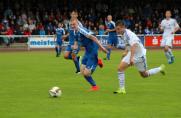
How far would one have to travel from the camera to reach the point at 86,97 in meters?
14.0

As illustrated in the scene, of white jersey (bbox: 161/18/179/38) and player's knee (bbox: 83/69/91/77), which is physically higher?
white jersey (bbox: 161/18/179/38)

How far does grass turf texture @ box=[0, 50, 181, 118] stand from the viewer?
11.4 m

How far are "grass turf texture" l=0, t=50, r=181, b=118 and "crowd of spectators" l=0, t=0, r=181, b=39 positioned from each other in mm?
21561

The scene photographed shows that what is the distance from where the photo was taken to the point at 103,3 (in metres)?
48.8

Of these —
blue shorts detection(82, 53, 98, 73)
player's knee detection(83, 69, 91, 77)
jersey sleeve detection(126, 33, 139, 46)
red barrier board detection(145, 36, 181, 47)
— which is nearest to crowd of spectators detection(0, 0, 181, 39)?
red barrier board detection(145, 36, 181, 47)

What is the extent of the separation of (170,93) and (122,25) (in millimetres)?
2171

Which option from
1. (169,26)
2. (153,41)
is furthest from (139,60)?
(153,41)

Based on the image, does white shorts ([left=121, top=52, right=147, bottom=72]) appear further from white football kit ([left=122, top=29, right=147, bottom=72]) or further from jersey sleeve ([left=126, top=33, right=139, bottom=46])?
jersey sleeve ([left=126, top=33, right=139, bottom=46])

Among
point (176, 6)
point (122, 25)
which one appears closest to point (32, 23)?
point (176, 6)

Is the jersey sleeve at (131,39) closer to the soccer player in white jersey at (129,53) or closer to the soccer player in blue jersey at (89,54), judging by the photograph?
the soccer player in white jersey at (129,53)

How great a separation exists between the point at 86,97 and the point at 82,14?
33.7 metres

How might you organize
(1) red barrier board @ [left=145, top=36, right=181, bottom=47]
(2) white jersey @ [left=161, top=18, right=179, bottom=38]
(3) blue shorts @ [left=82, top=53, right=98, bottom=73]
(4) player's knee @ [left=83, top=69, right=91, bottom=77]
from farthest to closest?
(1) red barrier board @ [left=145, top=36, right=181, bottom=47] < (2) white jersey @ [left=161, top=18, right=179, bottom=38] < (3) blue shorts @ [left=82, top=53, right=98, bottom=73] < (4) player's knee @ [left=83, top=69, right=91, bottom=77]

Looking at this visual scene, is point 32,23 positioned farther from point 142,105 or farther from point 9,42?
point 142,105

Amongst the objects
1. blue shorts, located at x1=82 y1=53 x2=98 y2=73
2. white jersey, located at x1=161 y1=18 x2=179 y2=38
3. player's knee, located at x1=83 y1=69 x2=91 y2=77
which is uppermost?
white jersey, located at x1=161 y1=18 x2=179 y2=38
